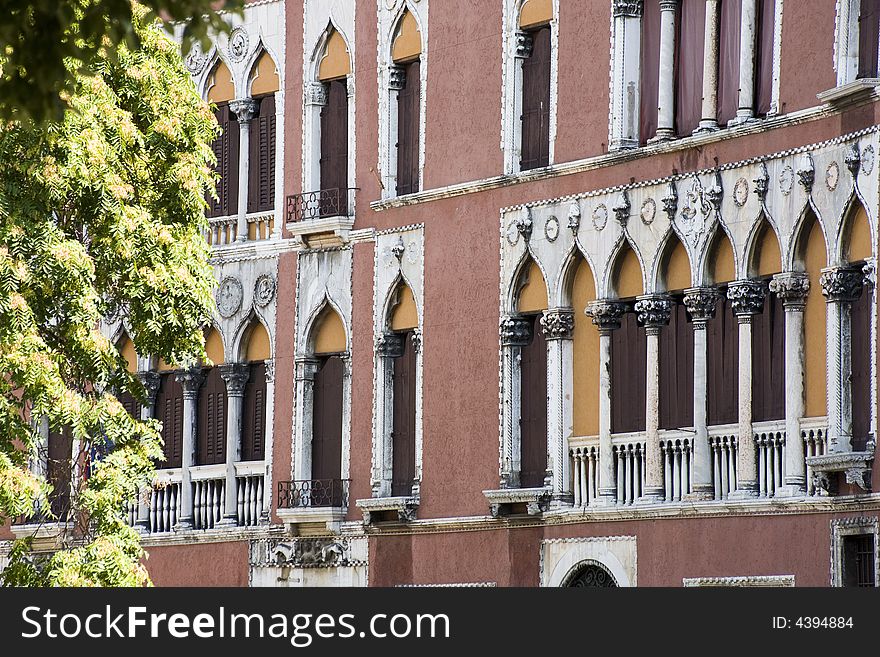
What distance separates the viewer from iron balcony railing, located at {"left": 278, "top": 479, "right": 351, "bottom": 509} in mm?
29969

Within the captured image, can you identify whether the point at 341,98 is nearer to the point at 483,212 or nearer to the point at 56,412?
the point at 483,212

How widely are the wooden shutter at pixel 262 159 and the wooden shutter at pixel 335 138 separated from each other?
1081 millimetres

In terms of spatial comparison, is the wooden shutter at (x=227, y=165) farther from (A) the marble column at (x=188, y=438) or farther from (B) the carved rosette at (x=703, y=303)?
(B) the carved rosette at (x=703, y=303)

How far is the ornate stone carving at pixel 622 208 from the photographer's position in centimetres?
2603

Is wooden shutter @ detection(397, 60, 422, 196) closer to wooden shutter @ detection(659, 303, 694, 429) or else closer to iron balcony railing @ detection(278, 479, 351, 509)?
iron balcony railing @ detection(278, 479, 351, 509)

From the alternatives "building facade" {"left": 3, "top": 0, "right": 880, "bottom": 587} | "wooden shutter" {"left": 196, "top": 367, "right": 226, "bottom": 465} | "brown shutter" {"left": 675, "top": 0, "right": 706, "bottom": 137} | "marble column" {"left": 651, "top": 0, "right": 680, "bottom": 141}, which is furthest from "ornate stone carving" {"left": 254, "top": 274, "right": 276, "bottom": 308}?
"brown shutter" {"left": 675, "top": 0, "right": 706, "bottom": 137}

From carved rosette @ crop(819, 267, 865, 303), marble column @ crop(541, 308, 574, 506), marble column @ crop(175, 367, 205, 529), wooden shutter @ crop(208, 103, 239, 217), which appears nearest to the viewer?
carved rosette @ crop(819, 267, 865, 303)

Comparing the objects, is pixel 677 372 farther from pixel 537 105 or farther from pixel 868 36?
pixel 868 36

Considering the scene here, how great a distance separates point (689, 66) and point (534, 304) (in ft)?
12.3

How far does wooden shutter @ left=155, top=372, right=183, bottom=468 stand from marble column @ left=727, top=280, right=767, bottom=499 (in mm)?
10944

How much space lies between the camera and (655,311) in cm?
2550

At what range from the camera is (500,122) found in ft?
91.9

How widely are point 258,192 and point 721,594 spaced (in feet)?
54.0

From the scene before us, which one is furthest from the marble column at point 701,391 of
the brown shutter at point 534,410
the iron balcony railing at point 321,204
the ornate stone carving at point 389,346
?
the iron balcony railing at point 321,204
